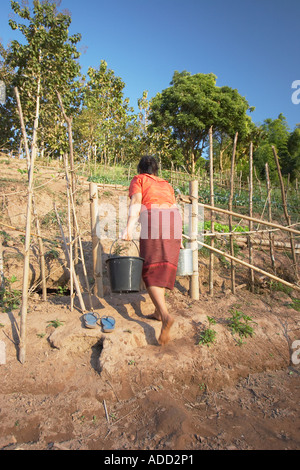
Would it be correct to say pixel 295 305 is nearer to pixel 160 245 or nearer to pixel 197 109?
pixel 160 245

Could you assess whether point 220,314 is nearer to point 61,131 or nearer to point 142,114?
point 61,131

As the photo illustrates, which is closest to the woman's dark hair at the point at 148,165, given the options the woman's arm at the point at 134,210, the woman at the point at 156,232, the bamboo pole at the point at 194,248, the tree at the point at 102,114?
the woman at the point at 156,232

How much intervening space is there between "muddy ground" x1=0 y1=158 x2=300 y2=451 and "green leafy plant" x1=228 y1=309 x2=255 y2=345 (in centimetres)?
5

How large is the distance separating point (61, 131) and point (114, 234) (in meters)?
9.53

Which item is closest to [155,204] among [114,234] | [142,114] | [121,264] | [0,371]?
[121,264]

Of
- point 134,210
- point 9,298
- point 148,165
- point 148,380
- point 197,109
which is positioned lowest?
point 148,380

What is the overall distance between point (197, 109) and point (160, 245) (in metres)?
14.7

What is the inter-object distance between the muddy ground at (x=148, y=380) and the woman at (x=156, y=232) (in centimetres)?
37

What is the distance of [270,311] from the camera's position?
3.40 meters

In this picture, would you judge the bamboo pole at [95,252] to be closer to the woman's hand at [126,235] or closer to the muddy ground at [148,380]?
the muddy ground at [148,380]

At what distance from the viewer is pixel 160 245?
8.65 ft

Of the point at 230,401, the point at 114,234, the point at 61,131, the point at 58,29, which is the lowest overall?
the point at 230,401

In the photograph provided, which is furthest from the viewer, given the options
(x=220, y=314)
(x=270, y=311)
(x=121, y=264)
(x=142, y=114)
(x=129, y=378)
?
(x=142, y=114)

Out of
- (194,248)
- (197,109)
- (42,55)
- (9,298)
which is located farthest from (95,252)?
(197,109)
